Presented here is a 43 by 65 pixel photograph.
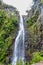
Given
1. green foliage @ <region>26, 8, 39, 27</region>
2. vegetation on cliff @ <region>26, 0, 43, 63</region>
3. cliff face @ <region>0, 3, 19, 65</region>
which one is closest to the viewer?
vegetation on cliff @ <region>26, 0, 43, 63</region>

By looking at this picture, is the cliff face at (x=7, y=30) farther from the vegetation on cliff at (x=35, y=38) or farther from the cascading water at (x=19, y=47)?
the vegetation on cliff at (x=35, y=38)

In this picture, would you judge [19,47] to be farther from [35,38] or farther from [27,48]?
[35,38]

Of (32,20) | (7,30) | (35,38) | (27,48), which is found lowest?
(27,48)

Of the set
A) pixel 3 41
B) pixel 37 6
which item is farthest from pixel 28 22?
pixel 3 41

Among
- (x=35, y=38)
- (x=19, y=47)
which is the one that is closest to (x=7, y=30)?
(x=19, y=47)

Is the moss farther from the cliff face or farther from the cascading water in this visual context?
the cascading water

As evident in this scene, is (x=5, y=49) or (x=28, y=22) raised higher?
(x=28, y=22)

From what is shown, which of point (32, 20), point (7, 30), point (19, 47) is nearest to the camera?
point (19, 47)

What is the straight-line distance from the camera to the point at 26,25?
1839cm

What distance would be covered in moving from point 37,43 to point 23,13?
535 cm

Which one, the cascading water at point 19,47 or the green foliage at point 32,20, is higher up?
the green foliage at point 32,20

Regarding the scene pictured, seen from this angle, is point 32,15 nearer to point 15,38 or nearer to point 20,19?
point 20,19

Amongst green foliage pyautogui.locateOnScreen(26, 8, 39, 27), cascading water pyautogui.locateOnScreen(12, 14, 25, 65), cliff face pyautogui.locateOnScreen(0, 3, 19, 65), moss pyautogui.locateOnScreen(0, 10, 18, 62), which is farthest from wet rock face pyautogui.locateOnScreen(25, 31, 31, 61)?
green foliage pyautogui.locateOnScreen(26, 8, 39, 27)

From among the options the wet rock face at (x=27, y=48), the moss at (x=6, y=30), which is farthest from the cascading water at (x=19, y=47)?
the moss at (x=6, y=30)
